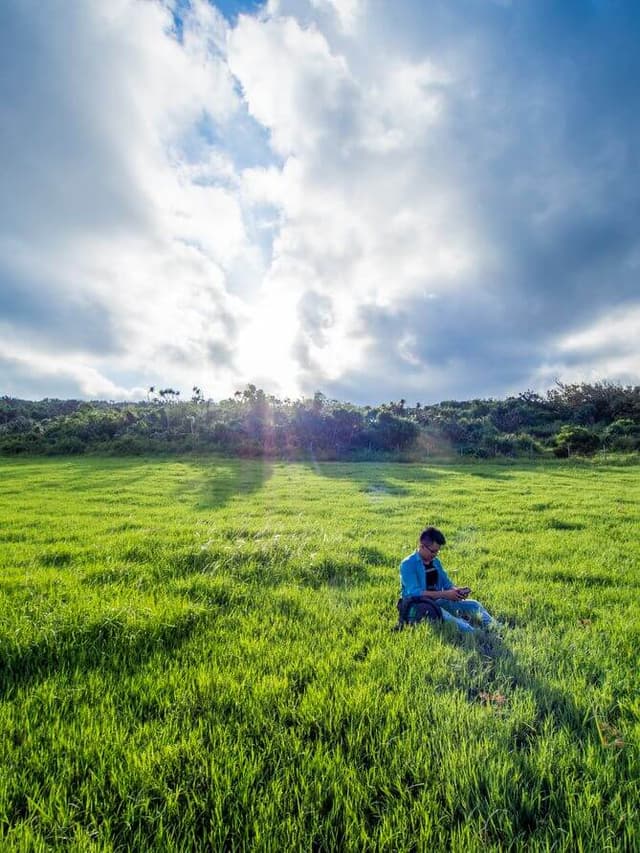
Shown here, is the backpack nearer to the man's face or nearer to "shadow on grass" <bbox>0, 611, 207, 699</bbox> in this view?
the man's face

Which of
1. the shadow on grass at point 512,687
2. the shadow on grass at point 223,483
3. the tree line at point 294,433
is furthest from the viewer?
the tree line at point 294,433

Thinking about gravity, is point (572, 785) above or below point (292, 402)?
below

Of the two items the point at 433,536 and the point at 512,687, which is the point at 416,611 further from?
the point at 512,687

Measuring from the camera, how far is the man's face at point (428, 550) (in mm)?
4719

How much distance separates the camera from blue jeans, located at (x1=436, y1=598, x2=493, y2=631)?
15.0 feet

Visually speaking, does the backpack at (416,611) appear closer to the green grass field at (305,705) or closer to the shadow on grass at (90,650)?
the green grass field at (305,705)

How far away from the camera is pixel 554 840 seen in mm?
2098

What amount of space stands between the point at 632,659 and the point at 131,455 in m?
38.7

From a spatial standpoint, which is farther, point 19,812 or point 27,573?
point 27,573

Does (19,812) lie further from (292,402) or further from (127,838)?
(292,402)

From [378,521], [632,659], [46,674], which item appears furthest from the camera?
[378,521]

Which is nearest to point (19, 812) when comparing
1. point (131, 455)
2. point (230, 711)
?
point (230, 711)

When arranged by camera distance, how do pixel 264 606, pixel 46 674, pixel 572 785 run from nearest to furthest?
1. pixel 572 785
2. pixel 46 674
3. pixel 264 606

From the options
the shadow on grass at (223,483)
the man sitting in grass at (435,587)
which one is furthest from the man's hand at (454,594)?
the shadow on grass at (223,483)
